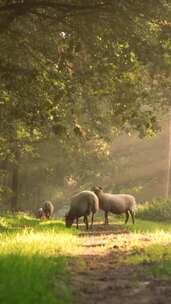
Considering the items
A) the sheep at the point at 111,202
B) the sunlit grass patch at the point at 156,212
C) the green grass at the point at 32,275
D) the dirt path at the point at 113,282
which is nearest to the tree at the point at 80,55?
the dirt path at the point at 113,282

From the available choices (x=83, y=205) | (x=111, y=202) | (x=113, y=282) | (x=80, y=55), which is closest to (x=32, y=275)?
(x=113, y=282)

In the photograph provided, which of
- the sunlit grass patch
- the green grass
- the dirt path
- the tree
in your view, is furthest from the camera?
the sunlit grass patch

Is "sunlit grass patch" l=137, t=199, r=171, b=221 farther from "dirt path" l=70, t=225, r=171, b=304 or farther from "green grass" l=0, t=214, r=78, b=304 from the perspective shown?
"green grass" l=0, t=214, r=78, b=304

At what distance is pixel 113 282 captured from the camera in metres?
10.0

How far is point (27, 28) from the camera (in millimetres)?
18656

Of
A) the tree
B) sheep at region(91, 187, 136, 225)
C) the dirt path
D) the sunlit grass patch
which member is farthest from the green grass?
the sunlit grass patch

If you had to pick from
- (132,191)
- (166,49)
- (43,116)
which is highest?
(166,49)

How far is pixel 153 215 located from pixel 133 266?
26637 mm

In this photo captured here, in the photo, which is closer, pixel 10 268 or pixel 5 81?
pixel 10 268

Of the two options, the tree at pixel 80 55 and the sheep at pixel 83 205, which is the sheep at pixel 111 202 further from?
the tree at pixel 80 55

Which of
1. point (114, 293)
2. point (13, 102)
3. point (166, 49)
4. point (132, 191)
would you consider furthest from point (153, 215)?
point (132, 191)

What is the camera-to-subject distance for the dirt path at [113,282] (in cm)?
862

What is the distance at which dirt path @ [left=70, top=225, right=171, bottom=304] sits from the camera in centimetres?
862

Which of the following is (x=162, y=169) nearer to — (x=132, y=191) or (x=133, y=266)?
(x=132, y=191)
